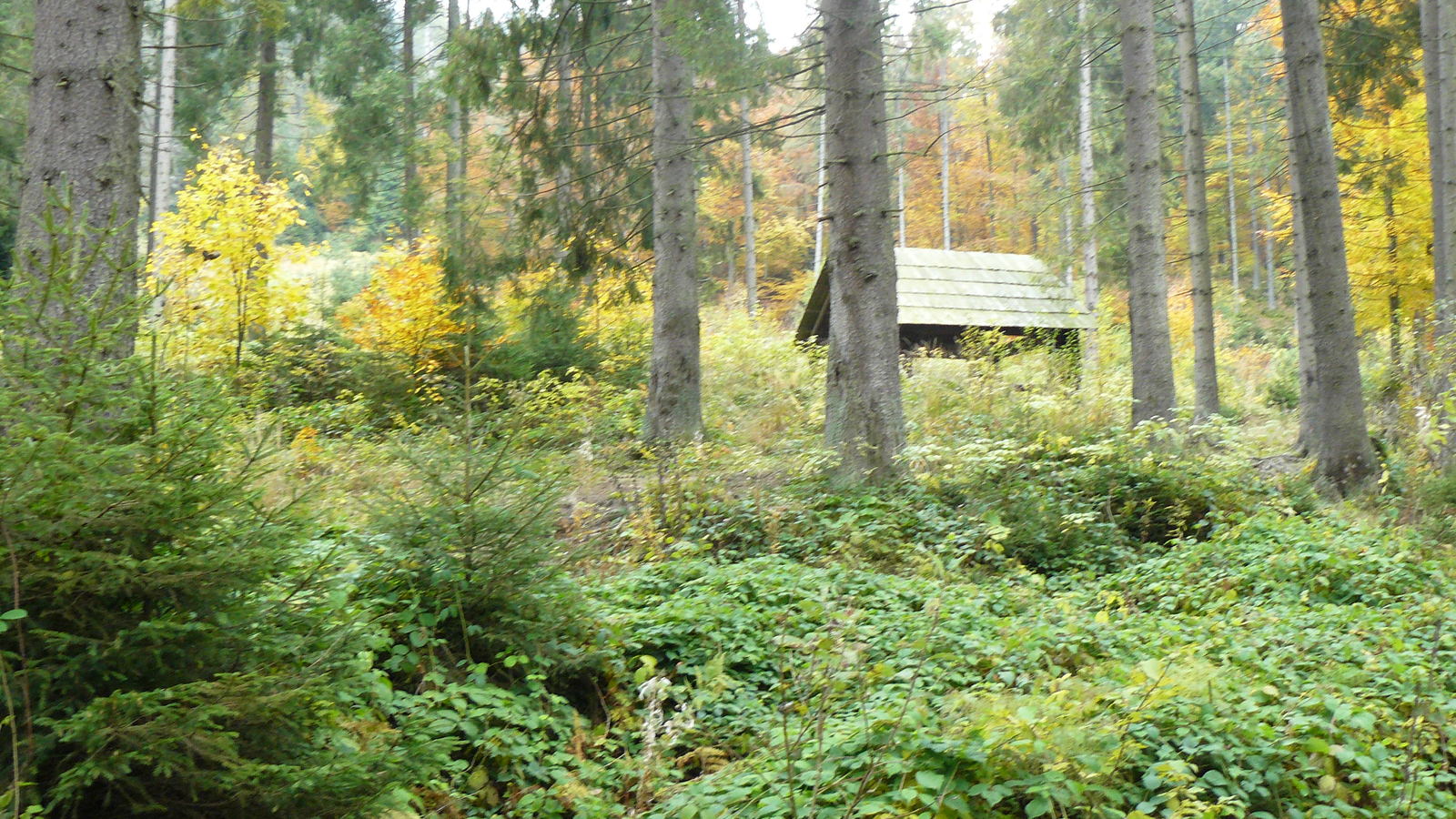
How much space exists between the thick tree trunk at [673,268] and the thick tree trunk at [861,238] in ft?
9.29

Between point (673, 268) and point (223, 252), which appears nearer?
point (673, 268)

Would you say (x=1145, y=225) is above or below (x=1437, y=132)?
below

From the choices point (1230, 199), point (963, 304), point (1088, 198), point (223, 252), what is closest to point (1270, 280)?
point (1230, 199)

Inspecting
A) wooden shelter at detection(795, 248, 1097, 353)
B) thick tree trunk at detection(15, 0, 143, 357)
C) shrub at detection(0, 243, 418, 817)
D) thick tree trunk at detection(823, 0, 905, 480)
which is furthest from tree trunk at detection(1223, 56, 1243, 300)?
shrub at detection(0, 243, 418, 817)

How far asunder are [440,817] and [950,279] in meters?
16.1

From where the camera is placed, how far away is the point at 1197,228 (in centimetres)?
1548

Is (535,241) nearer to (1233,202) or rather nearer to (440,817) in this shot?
(440,817)

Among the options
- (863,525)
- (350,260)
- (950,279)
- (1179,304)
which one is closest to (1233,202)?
(1179,304)

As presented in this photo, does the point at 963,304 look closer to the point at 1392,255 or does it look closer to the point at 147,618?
the point at 1392,255

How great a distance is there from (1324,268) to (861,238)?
502 cm

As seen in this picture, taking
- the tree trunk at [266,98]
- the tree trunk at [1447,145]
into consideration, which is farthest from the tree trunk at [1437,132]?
the tree trunk at [266,98]

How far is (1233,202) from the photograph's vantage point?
4188 cm

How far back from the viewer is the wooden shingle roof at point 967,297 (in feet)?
59.2

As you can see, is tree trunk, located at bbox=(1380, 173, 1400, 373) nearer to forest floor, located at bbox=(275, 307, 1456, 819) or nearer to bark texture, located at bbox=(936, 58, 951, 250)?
forest floor, located at bbox=(275, 307, 1456, 819)
